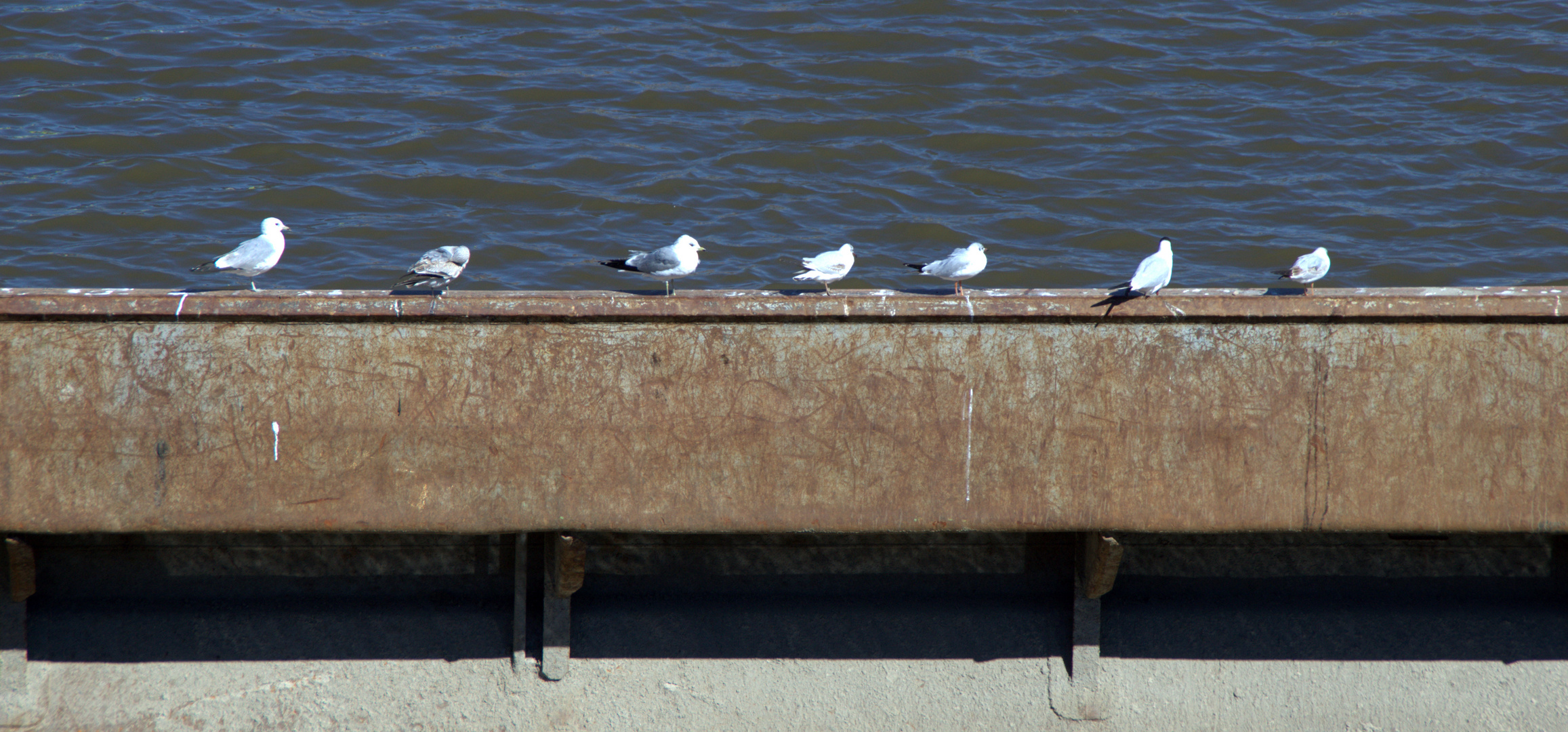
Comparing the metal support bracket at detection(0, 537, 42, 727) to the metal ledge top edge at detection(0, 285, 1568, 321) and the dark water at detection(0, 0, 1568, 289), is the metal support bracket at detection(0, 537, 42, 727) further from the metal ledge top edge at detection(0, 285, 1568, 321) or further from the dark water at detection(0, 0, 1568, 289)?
the dark water at detection(0, 0, 1568, 289)

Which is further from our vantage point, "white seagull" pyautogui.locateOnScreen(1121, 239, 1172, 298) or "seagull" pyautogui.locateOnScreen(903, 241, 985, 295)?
"seagull" pyautogui.locateOnScreen(903, 241, 985, 295)

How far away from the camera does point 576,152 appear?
1012cm

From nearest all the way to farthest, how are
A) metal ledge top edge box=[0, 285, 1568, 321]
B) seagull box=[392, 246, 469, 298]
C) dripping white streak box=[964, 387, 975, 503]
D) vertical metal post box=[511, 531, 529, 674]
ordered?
metal ledge top edge box=[0, 285, 1568, 321] → dripping white streak box=[964, 387, 975, 503] → vertical metal post box=[511, 531, 529, 674] → seagull box=[392, 246, 469, 298]

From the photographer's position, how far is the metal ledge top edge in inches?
135

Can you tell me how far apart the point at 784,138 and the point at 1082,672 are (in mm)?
7274

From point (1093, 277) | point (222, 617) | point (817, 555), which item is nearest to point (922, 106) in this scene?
point (1093, 277)

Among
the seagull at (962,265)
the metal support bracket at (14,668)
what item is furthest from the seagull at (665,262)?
the metal support bracket at (14,668)

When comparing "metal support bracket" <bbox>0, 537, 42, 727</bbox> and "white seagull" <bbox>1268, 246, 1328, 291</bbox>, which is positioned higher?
"white seagull" <bbox>1268, 246, 1328, 291</bbox>

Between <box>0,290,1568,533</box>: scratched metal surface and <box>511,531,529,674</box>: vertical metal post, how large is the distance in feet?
0.94

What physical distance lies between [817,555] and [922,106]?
25.2ft

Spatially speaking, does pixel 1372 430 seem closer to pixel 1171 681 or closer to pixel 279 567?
pixel 1171 681

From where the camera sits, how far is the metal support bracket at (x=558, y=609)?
12.0 ft

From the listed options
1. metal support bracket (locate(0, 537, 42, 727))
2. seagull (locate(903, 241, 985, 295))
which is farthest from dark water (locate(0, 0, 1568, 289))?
metal support bracket (locate(0, 537, 42, 727))

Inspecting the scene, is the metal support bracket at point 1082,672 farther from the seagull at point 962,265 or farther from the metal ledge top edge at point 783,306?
the seagull at point 962,265
